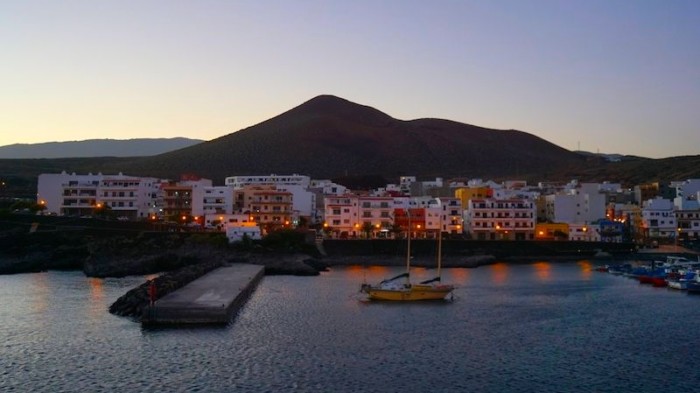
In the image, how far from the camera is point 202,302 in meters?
28.6

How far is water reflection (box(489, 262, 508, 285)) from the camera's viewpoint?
44.8 metres

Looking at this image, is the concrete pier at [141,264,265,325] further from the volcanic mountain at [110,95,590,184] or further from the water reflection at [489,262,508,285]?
the volcanic mountain at [110,95,590,184]

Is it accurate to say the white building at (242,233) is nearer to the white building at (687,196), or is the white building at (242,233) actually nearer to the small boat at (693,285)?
the small boat at (693,285)

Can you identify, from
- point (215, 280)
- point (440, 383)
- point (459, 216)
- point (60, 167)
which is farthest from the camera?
point (60, 167)

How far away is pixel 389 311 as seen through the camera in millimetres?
31578

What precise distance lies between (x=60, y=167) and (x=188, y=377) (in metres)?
132

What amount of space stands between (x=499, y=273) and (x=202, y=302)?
2766 cm

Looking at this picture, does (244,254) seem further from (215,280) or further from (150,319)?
(150,319)

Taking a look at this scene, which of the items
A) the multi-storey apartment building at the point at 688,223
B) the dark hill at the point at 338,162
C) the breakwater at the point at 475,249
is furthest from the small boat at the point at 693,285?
the dark hill at the point at 338,162

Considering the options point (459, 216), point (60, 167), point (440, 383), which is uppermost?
point (60, 167)

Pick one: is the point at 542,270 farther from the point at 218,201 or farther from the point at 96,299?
the point at 218,201

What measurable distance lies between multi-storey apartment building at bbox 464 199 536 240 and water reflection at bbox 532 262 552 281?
1174cm

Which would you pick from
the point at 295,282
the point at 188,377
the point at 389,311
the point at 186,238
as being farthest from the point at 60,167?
the point at 188,377

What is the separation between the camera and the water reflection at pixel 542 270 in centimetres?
4750
